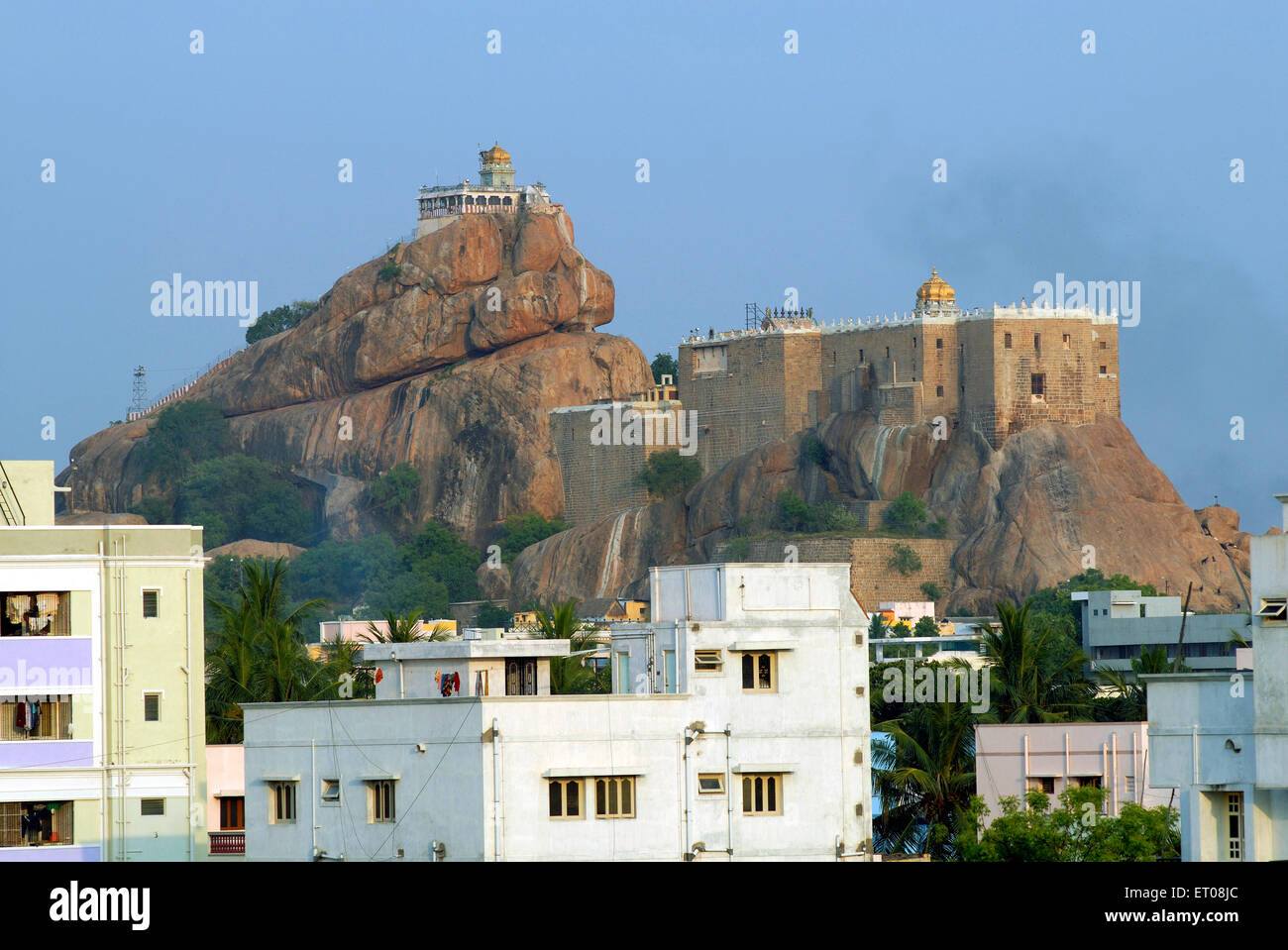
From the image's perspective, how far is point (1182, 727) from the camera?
1222 inches

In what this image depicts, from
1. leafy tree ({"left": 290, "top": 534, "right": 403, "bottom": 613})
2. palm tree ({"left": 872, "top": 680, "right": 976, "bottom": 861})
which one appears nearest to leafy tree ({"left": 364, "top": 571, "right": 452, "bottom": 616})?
leafy tree ({"left": 290, "top": 534, "right": 403, "bottom": 613})

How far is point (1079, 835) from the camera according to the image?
113 ft

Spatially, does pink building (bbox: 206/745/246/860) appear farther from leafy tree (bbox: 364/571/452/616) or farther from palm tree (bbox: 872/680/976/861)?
leafy tree (bbox: 364/571/452/616)

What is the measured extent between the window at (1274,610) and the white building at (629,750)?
31.8 feet

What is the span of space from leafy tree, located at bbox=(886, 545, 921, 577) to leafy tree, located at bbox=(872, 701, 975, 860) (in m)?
73.0

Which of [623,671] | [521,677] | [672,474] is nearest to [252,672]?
[521,677]

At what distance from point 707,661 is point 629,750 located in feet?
10.6

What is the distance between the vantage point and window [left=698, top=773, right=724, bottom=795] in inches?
1435

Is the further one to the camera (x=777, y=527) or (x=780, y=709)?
(x=777, y=527)

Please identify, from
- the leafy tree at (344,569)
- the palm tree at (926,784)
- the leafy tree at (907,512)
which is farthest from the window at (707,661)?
the leafy tree at (344,569)
